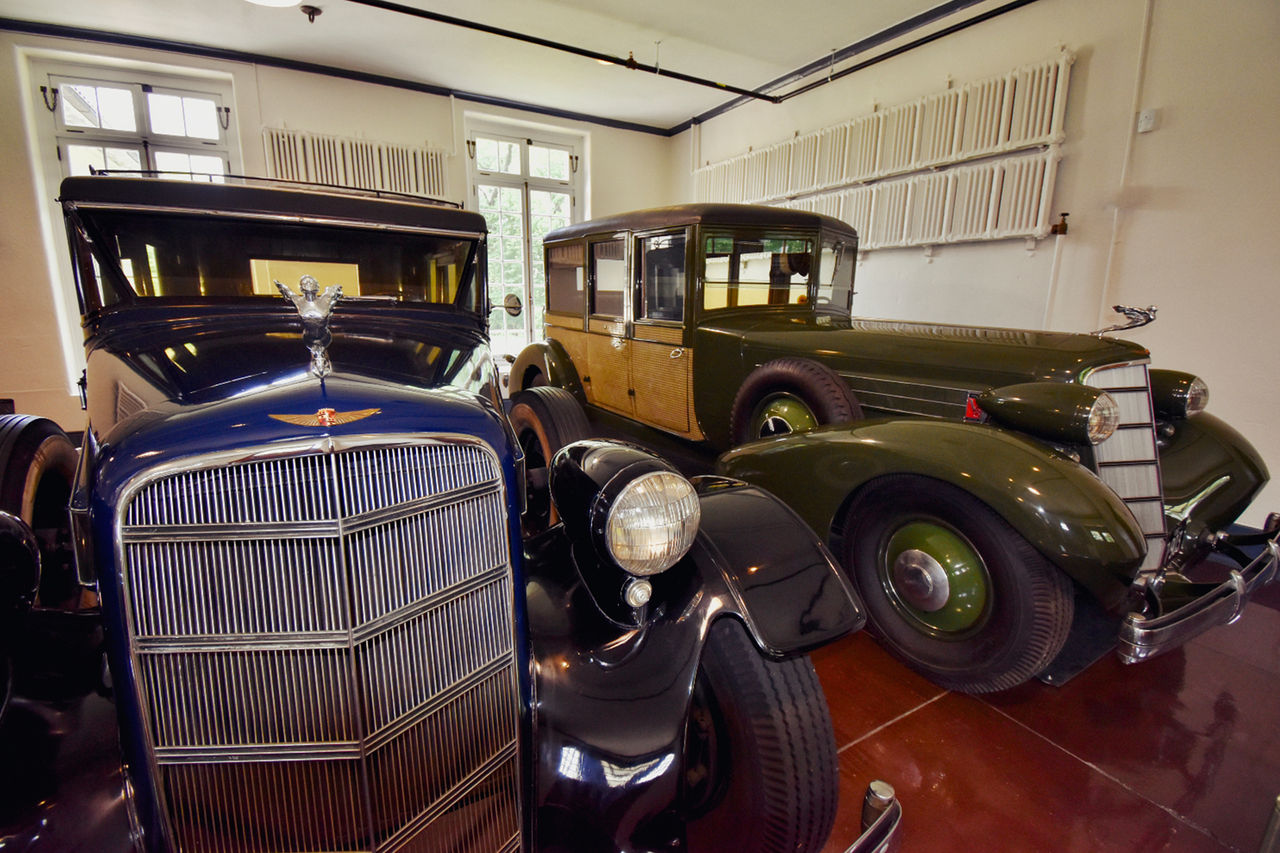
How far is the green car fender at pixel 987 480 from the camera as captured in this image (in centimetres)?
158

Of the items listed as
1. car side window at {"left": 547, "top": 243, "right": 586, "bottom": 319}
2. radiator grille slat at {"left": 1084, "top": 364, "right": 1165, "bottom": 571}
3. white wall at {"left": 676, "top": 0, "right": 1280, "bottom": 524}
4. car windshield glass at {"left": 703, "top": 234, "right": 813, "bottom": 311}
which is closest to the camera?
radiator grille slat at {"left": 1084, "top": 364, "right": 1165, "bottom": 571}

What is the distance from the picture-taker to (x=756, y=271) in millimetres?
3465

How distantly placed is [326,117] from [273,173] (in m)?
0.85

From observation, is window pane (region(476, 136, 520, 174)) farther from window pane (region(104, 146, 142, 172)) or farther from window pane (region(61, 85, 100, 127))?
window pane (region(61, 85, 100, 127))

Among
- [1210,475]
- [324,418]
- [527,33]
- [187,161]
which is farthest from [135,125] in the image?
[1210,475]

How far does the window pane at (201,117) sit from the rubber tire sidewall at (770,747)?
760cm

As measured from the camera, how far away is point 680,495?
44.3 inches

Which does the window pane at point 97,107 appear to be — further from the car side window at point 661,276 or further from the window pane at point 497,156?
the car side window at point 661,276

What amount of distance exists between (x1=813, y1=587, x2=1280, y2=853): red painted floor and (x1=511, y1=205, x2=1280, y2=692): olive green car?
0.17 metres

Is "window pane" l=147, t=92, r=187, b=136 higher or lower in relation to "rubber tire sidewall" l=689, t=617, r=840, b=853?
higher

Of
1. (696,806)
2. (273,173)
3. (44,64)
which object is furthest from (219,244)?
(44,64)

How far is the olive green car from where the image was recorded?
1.70 m

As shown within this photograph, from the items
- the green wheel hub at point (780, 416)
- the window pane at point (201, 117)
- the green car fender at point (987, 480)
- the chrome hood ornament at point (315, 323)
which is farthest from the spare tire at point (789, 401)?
the window pane at point (201, 117)

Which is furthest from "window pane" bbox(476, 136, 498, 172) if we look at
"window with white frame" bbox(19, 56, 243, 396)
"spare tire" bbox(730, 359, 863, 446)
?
"spare tire" bbox(730, 359, 863, 446)
